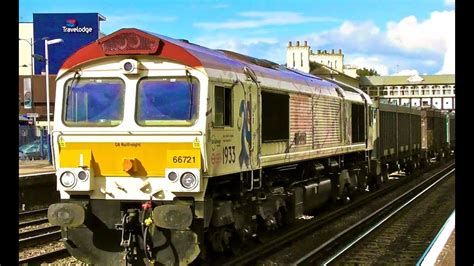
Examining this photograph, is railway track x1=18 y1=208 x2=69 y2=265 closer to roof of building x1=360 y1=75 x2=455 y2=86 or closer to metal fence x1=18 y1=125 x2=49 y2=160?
metal fence x1=18 y1=125 x2=49 y2=160

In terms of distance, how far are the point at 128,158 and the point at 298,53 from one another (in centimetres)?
4663

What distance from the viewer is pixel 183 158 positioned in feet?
24.2

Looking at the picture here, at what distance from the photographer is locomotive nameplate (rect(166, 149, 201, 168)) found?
290 inches

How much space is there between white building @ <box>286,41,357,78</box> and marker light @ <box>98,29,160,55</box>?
18137 millimetres

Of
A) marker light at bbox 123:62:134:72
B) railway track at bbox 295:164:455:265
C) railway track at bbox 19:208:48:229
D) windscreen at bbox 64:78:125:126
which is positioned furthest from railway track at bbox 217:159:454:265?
railway track at bbox 19:208:48:229

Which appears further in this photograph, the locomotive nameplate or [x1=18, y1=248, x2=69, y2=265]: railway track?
[x1=18, y1=248, x2=69, y2=265]: railway track

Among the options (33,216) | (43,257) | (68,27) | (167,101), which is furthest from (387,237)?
(68,27)

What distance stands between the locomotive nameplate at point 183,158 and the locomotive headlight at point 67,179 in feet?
4.16

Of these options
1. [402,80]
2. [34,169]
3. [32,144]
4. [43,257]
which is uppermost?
[402,80]

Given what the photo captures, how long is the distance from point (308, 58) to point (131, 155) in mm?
47823

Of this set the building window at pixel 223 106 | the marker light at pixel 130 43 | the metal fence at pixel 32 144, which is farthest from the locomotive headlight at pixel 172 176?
the metal fence at pixel 32 144

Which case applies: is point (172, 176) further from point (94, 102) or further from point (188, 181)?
point (94, 102)

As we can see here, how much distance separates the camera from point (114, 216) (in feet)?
24.9

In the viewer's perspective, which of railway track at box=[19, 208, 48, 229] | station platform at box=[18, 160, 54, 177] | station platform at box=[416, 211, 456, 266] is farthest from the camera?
station platform at box=[18, 160, 54, 177]
